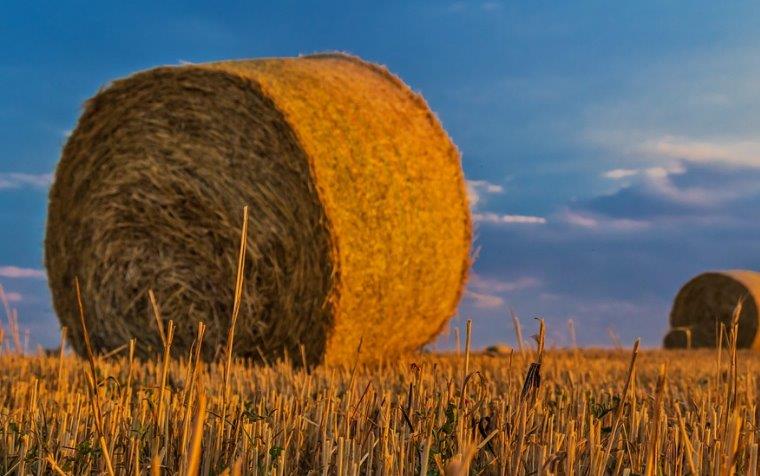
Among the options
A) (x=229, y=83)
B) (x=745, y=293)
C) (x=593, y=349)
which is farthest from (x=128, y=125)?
(x=745, y=293)

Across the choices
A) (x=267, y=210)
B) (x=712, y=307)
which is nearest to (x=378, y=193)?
(x=267, y=210)

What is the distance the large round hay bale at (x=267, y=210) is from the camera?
237 inches

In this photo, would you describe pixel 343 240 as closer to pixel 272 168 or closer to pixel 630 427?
pixel 272 168

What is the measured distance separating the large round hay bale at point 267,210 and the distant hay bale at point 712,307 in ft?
23.6

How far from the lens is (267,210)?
620cm

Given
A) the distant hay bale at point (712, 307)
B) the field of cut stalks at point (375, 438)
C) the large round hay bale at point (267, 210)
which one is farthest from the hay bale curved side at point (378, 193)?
the distant hay bale at point (712, 307)

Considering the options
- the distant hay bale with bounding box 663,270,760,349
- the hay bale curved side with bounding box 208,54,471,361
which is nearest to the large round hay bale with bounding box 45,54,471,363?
the hay bale curved side with bounding box 208,54,471,361

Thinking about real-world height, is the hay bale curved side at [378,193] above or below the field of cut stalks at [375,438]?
above

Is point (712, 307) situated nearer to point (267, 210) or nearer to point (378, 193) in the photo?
point (378, 193)

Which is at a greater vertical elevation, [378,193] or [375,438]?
[378,193]

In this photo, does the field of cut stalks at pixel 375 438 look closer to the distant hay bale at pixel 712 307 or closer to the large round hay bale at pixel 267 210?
the large round hay bale at pixel 267 210

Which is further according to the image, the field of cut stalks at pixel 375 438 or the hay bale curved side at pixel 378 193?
the hay bale curved side at pixel 378 193

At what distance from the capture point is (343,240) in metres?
5.84

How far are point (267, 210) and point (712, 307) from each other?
9.47m
